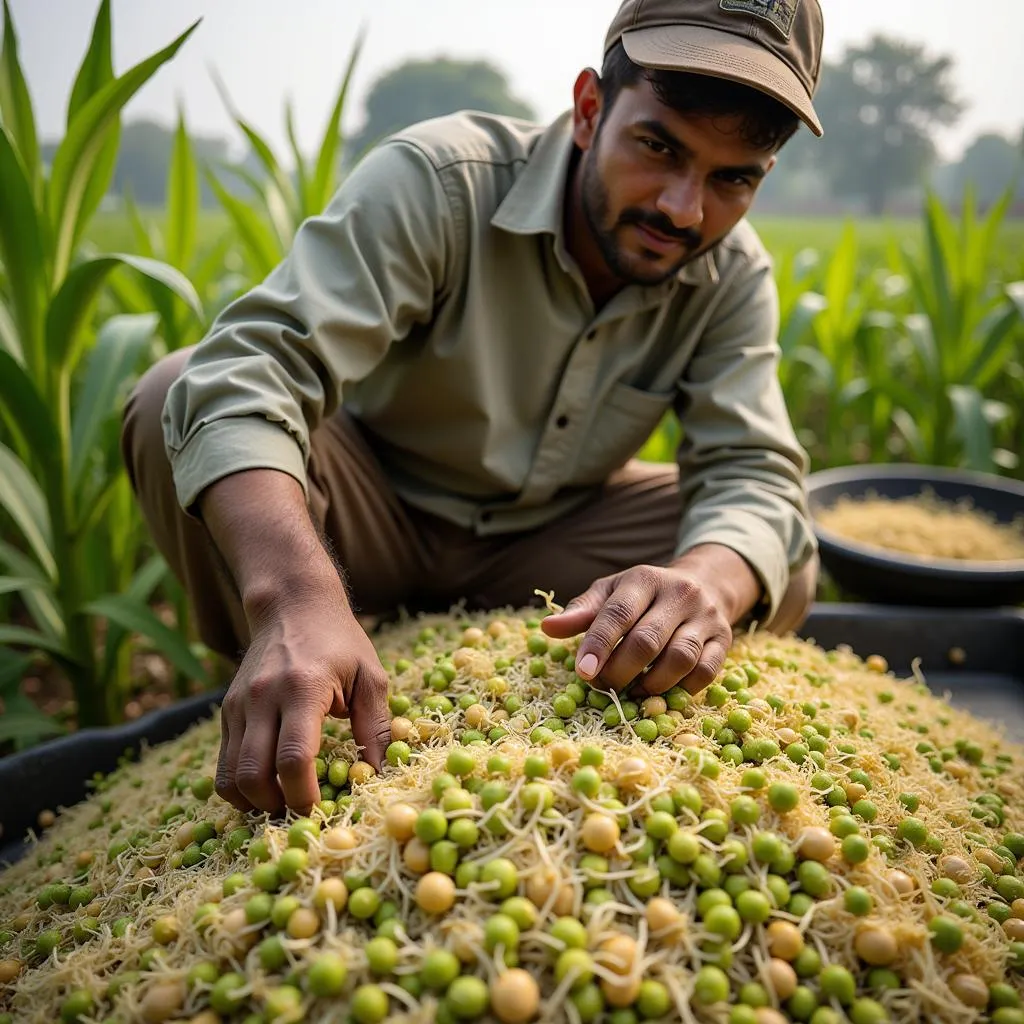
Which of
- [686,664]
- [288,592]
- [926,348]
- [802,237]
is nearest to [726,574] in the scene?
[686,664]

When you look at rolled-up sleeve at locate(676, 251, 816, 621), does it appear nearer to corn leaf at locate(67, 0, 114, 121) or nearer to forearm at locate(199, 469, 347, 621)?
forearm at locate(199, 469, 347, 621)

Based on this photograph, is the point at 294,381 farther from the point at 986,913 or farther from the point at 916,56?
the point at 916,56

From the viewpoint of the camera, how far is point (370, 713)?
1460 millimetres

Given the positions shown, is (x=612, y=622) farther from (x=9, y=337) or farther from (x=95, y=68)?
(x=95, y=68)

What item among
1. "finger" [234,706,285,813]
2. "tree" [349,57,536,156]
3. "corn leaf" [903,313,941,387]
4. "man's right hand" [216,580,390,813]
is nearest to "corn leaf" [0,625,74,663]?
"man's right hand" [216,580,390,813]

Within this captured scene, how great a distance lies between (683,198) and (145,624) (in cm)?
173

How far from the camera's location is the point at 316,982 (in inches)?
41.7

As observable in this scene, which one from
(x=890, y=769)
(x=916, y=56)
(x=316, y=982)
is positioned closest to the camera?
(x=316, y=982)

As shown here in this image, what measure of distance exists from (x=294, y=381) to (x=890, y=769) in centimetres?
147

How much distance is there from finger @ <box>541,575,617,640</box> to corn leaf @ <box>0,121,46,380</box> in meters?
1.53

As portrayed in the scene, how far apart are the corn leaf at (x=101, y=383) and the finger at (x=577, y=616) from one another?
1422 millimetres

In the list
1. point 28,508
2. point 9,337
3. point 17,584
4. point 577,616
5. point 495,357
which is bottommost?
point 17,584

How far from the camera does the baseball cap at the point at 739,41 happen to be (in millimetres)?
1779

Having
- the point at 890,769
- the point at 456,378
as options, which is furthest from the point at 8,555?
the point at 890,769
